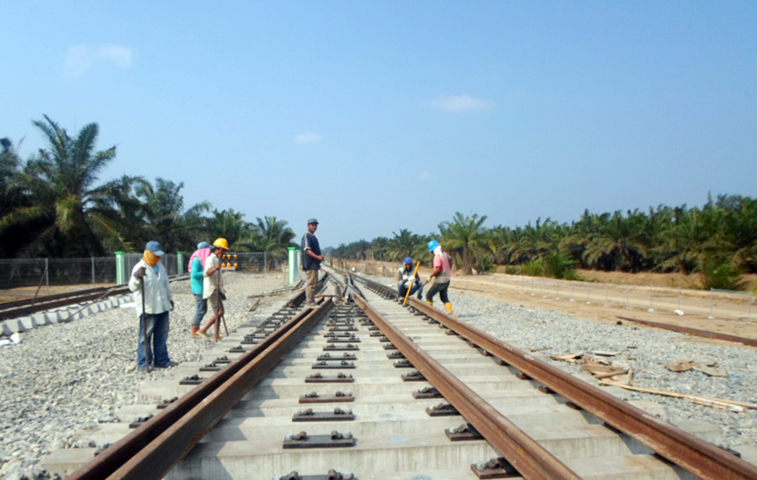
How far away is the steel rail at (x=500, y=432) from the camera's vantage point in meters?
2.60

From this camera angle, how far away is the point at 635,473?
9.76ft

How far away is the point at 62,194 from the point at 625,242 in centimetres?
3810

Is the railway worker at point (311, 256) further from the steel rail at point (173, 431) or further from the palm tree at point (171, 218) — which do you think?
the palm tree at point (171, 218)

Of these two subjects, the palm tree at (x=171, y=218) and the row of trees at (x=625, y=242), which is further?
the palm tree at (x=171, y=218)

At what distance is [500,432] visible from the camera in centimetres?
310

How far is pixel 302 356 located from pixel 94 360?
3144 mm

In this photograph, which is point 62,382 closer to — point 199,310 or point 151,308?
point 151,308

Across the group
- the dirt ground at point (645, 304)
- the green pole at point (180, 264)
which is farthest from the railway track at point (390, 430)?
the green pole at point (180, 264)

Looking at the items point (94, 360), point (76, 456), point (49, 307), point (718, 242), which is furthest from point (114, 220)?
point (718, 242)

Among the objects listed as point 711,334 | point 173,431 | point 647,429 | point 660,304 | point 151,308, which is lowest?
point 660,304

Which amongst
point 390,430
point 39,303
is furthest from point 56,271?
point 390,430

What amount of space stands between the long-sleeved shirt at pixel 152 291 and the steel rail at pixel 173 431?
7.47ft

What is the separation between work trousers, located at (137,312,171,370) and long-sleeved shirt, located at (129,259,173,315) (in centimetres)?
10

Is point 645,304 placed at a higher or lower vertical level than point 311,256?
lower
